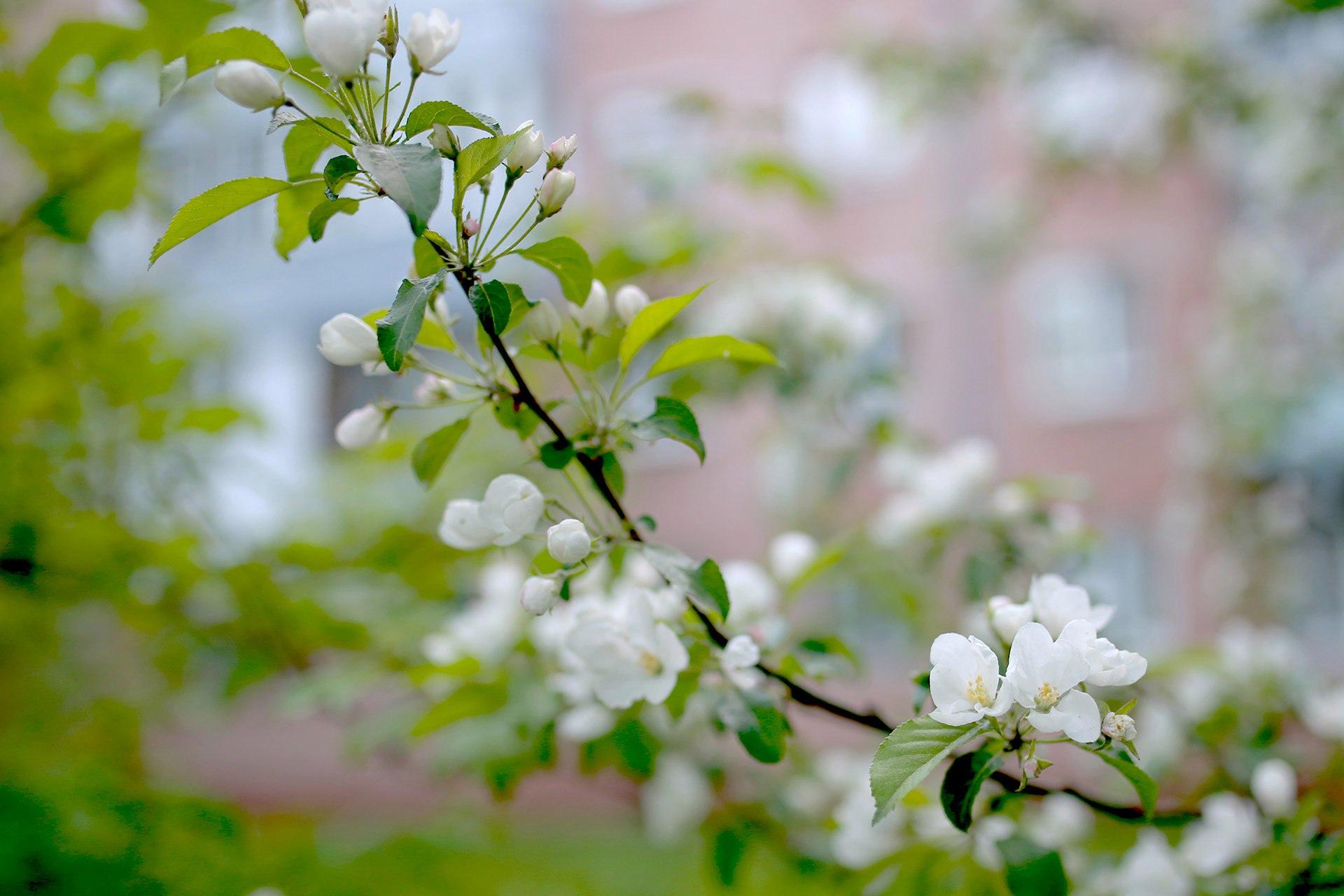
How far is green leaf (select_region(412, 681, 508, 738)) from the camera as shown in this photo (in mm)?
1000

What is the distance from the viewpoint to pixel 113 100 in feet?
4.91

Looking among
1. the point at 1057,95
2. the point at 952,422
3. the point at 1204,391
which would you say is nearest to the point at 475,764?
the point at 1057,95

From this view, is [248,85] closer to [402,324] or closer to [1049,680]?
[402,324]

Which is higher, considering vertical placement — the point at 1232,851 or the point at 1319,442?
the point at 1319,442

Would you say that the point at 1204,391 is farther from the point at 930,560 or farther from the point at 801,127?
the point at 930,560

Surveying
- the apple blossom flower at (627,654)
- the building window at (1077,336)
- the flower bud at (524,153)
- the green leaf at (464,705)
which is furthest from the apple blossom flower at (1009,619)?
the building window at (1077,336)

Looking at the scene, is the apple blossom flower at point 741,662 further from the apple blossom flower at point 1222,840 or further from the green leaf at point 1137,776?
the apple blossom flower at point 1222,840

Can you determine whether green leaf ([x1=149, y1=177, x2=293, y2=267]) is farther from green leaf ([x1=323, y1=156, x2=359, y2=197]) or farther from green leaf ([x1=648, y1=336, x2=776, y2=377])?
green leaf ([x1=648, y1=336, x2=776, y2=377])

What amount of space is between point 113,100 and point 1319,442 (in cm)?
649

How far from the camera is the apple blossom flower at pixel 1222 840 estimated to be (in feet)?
2.76

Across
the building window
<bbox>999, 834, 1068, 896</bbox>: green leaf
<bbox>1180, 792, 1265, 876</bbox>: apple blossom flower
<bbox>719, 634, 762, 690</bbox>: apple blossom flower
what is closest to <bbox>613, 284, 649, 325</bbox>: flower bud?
<bbox>719, 634, 762, 690</bbox>: apple blossom flower

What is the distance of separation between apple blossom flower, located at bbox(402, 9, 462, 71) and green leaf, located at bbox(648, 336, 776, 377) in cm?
22

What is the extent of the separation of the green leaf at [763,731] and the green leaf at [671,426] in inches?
7.1

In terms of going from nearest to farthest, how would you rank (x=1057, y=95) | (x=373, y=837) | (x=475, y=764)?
(x=475, y=764) < (x=373, y=837) < (x=1057, y=95)
